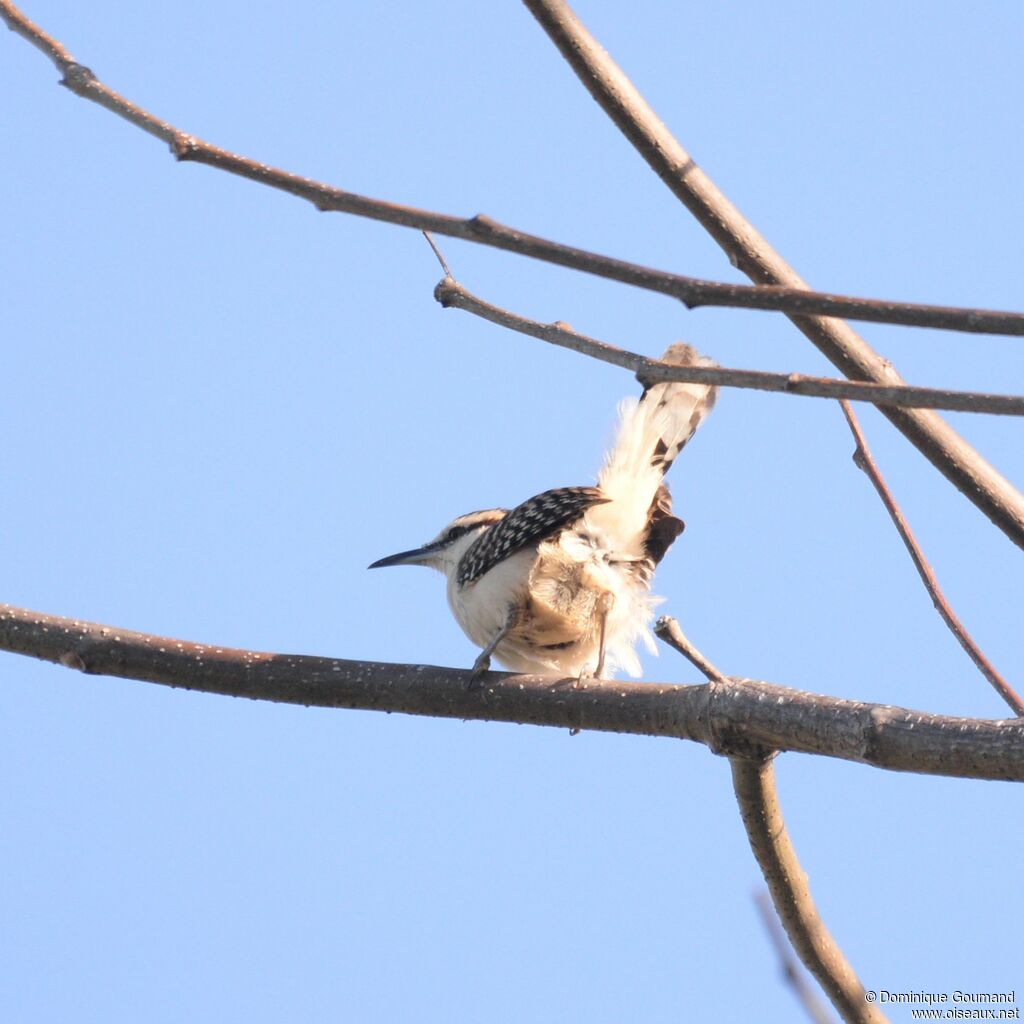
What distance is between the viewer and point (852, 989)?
3.20 meters

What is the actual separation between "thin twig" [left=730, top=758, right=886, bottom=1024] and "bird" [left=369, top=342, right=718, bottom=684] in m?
1.44

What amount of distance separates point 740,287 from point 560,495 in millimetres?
2915

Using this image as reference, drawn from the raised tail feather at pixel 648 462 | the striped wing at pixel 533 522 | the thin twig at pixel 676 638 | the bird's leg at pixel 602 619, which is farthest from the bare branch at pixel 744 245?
the bird's leg at pixel 602 619

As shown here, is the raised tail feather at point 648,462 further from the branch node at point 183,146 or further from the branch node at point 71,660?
the branch node at point 183,146

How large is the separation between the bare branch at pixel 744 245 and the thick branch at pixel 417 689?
623 millimetres

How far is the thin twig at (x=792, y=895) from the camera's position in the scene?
3.17 metres

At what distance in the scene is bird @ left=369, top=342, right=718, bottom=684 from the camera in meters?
4.64

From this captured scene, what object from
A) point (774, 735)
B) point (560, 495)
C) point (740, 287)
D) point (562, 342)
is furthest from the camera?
point (560, 495)

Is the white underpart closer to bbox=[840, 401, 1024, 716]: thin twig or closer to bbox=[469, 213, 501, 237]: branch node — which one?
bbox=[840, 401, 1024, 716]: thin twig

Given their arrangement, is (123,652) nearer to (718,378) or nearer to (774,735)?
(774,735)

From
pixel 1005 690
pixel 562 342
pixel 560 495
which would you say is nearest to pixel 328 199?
pixel 562 342

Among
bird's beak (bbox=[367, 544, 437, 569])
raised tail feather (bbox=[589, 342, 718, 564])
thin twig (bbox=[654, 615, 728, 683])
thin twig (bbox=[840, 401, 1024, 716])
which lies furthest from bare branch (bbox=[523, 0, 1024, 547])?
bird's beak (bbox=[367, 544, 437, 569])

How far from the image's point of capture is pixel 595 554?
4.68 m

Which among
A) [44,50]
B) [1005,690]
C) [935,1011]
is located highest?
[44,50]
